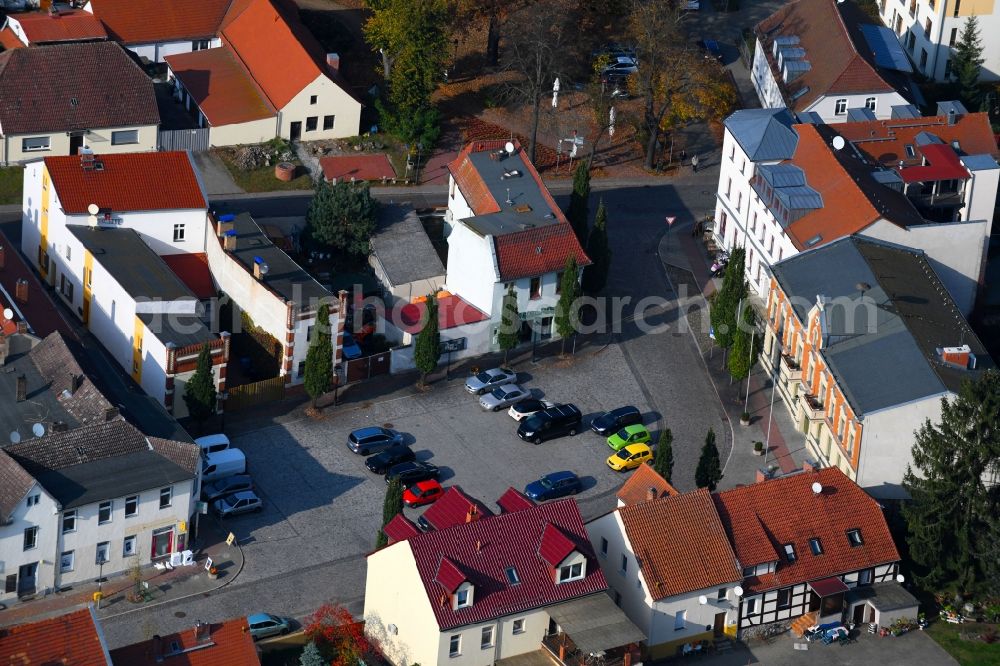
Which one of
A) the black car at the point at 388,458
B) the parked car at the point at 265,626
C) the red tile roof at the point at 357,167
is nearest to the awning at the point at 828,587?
the black car at the point at 388,458

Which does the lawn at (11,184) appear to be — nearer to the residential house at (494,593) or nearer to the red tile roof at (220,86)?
the red tile roof at (220,86)

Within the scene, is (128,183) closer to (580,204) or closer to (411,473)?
(411,473)

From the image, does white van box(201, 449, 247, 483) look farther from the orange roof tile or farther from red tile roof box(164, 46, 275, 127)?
red tile roof box(164, 46, 275, 127)

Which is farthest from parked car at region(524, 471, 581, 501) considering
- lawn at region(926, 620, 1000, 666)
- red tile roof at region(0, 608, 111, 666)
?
red tile roof at region(0, 608, 111, 666)

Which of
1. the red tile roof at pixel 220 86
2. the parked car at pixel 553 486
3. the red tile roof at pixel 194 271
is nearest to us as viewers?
the parked car at pixel 553 486

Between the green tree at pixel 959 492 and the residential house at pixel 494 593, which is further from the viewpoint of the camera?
the green tree at pixel 959 492

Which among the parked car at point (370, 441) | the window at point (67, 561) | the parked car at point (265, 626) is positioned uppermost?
the parked car at point (370, 441)

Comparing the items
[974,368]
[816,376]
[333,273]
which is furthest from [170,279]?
[974,368]
